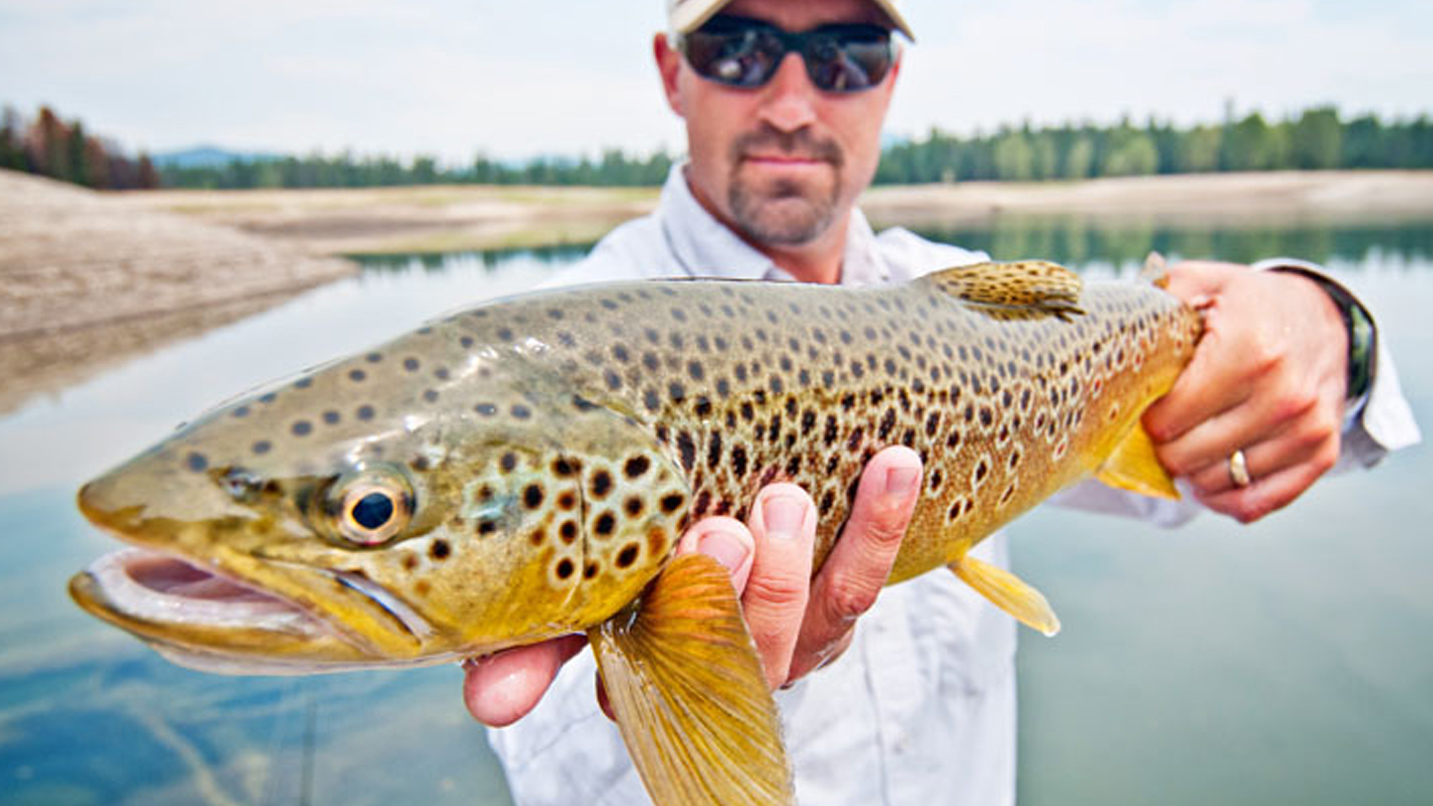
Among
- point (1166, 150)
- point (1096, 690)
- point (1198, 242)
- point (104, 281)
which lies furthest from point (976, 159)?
point (1096, 690)

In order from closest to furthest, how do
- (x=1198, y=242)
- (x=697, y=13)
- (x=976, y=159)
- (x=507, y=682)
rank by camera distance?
(x=507, y=682)
(x=697, y=13)
(x=1198, y=242)
(x=976, y=159)

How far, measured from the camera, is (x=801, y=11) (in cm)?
335

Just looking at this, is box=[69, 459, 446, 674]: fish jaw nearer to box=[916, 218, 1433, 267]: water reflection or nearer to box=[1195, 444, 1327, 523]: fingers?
box=[1195, 444, 1327, 523]: fingers

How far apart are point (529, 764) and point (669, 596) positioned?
4.31 ft

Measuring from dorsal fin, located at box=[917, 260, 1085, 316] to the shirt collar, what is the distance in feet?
3.00

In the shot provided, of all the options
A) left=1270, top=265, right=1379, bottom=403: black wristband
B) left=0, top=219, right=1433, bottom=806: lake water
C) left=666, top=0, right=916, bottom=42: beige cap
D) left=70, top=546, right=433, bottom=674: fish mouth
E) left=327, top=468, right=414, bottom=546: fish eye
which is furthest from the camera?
left=0, top=219, right=1433, bottom=806: lake water

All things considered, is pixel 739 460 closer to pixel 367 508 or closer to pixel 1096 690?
pixel 367 508

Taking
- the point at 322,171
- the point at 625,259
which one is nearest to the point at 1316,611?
the point at 625,259

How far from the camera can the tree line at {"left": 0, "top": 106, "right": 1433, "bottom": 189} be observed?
8312 centimetres

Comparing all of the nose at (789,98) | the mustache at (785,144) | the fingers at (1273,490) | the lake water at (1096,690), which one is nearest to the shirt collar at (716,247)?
the mustache at (785,144)

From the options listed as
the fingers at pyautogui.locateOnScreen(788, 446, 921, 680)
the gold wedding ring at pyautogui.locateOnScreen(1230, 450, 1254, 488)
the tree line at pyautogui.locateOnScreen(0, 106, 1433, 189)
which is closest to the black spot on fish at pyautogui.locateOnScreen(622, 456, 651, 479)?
the fingers at pyautogui.locateOnScreen(788, 446, 921, 680)

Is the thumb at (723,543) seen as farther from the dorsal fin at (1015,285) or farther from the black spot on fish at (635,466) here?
the dorsal fin at (1015,285)

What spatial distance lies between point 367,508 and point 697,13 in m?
2.51

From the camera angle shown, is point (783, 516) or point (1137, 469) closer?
point (783, 516)
